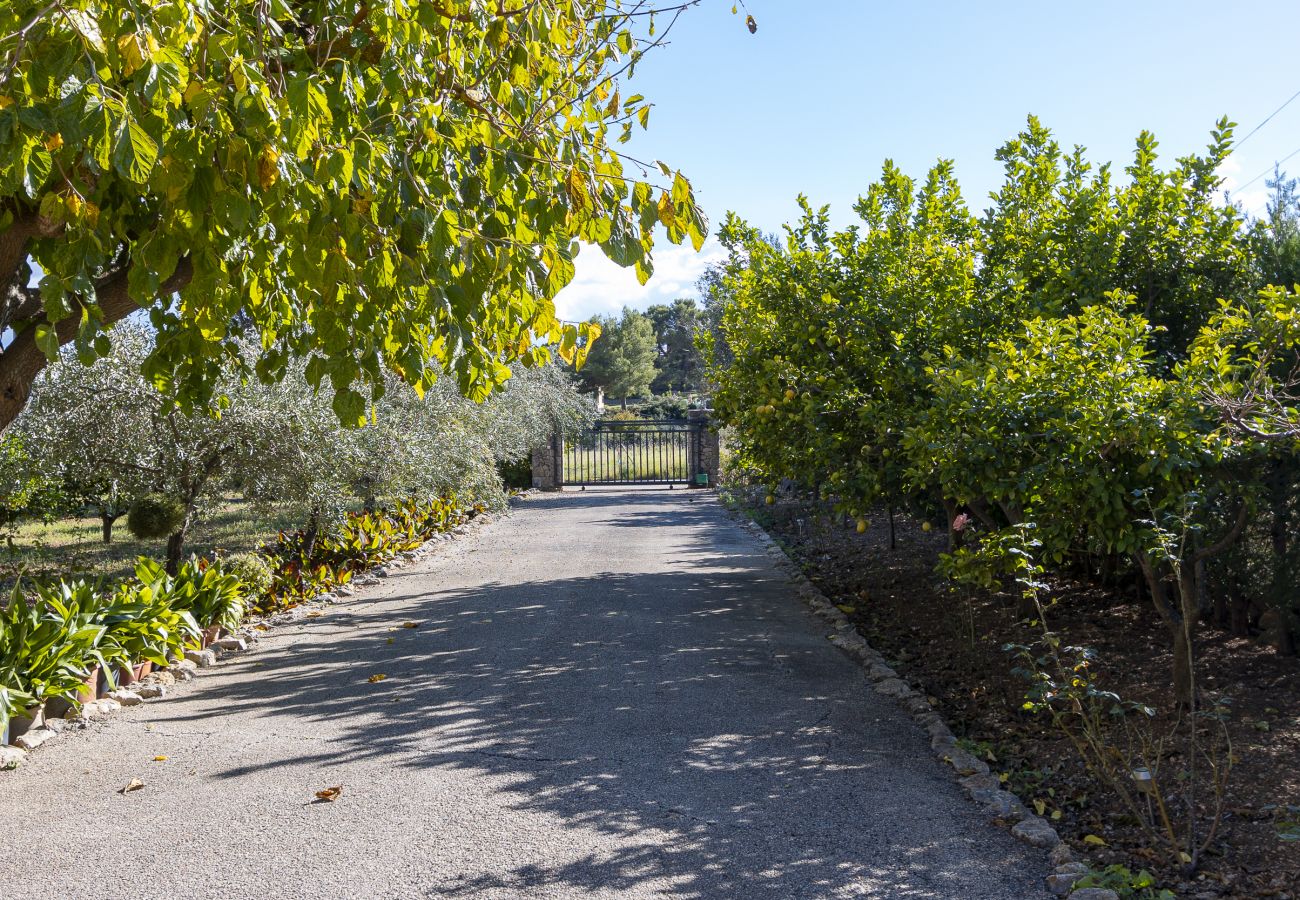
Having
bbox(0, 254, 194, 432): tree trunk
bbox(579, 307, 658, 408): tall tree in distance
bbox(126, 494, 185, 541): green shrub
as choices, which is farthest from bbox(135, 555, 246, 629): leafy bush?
bbox(579, 307, 658, 408): tall tree in distance

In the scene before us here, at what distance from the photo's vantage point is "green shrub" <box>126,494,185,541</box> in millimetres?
8797

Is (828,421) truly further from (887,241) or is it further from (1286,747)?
(1286,747)

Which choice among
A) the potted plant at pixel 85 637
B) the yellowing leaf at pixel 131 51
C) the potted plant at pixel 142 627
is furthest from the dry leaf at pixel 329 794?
A: the yellowing leaf at pixel 131 51

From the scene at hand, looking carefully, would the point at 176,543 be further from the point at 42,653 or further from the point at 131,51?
the point at 131,51

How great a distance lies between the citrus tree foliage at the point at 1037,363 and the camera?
189 inches

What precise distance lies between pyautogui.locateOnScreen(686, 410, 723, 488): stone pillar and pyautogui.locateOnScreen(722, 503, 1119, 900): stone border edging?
16387mm

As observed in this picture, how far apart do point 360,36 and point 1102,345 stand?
387 cm

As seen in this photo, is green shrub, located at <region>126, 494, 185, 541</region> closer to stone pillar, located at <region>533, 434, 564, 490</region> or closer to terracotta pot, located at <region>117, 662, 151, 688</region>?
terracotta pot, located at <region>117, 662, 151, 688</region>

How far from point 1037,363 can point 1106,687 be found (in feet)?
7.37

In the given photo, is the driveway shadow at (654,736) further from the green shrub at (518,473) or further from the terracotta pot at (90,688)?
the green shrub at (518,473)

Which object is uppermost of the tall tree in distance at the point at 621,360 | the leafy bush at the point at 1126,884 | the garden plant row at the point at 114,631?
the tall tree in distance at the point at 621,360

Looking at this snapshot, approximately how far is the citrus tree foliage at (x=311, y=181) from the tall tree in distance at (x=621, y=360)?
4336 cm

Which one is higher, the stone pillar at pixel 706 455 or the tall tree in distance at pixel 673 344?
the tall tree in distance at pixel 673 344

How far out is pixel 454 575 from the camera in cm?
1161
